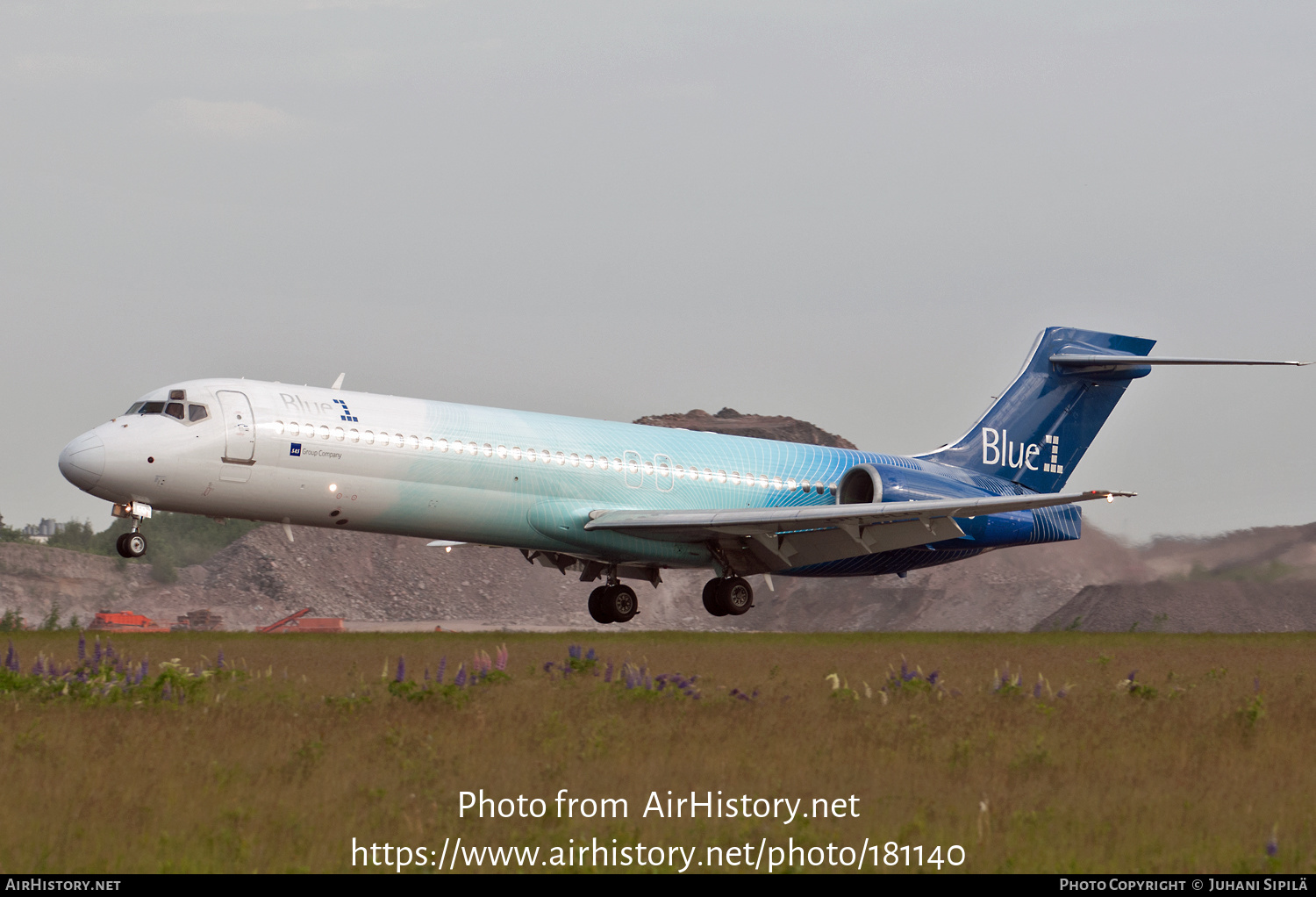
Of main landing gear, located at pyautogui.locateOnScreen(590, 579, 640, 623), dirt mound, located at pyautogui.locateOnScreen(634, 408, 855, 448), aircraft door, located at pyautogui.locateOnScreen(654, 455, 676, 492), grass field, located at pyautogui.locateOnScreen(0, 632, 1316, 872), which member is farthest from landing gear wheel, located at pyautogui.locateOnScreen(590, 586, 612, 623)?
dirt mound, located at pyautogui.locateOnScreen(634, 408, 855, 448)

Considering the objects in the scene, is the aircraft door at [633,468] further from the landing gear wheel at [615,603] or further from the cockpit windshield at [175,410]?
the cockpit windshield at [175,410]

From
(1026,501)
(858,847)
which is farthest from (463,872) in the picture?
(1026,501)

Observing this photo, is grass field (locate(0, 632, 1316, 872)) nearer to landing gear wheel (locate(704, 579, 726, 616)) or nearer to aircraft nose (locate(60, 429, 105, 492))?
aircraft nose (locate(60, 429, 105, 492))

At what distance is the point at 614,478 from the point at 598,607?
161 inches

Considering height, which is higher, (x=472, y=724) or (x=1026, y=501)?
(x=1026, y=501)

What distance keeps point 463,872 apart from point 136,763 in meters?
3.71

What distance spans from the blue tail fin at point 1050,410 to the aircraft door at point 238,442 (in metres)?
17.6

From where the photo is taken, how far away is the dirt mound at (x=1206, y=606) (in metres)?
30.0

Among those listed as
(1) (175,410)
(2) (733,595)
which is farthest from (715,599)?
(1) (175,410)

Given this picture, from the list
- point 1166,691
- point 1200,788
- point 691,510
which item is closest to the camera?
point 1200,788

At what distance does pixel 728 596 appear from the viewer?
2903cm

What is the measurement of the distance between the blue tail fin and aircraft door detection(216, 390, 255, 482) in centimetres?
1758

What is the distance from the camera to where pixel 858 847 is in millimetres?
8000

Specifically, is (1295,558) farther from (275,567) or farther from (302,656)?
(275,567)
